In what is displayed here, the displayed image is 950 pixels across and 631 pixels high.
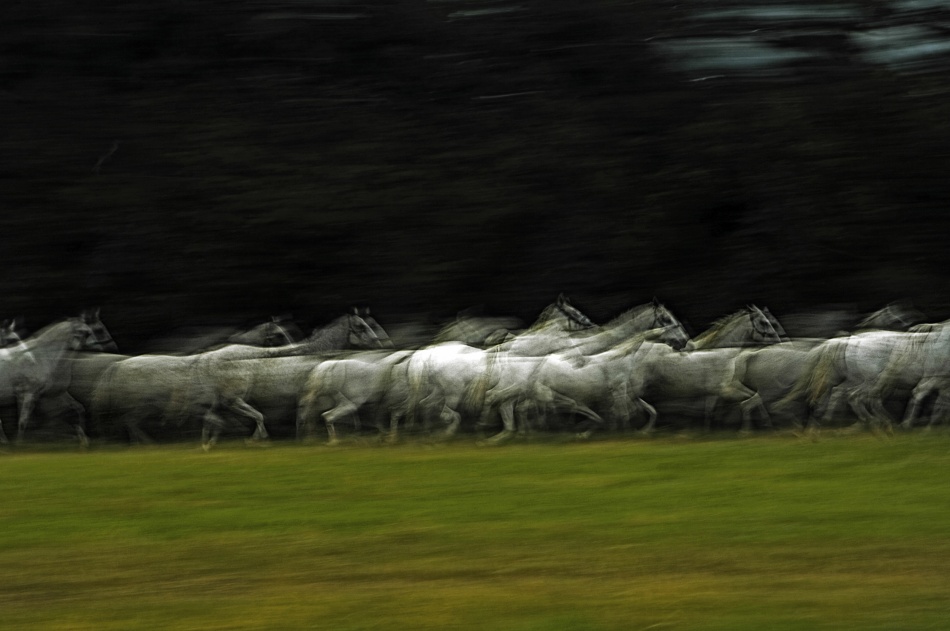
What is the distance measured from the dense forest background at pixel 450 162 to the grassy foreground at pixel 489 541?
7.37 meters

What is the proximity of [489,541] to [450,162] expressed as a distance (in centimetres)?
1305

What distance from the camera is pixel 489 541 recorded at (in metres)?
7.70

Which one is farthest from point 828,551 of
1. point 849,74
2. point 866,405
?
point 849,74

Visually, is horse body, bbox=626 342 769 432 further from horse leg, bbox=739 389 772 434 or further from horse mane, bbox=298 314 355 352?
horse mane, bbox=298 314 355 352

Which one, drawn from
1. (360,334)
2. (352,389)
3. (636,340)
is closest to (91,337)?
(360,334)

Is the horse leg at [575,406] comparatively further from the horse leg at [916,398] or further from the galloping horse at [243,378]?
the horse leg at [916,398]

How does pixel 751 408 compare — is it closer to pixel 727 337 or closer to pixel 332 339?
pixel 727 337

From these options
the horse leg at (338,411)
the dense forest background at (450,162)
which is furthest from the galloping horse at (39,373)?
the dense forest background at (450,162)

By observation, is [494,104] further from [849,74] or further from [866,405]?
[866,405]

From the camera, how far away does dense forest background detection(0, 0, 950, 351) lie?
1873 centimetres

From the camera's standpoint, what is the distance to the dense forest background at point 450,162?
738 inches

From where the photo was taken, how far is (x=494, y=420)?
535 inches

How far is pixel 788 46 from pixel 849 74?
1.12 meters

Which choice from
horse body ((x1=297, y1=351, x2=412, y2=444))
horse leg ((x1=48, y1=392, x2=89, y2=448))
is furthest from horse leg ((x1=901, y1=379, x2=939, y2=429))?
horse leg ((x1=48, y1=392, x2=89, y2=448))
